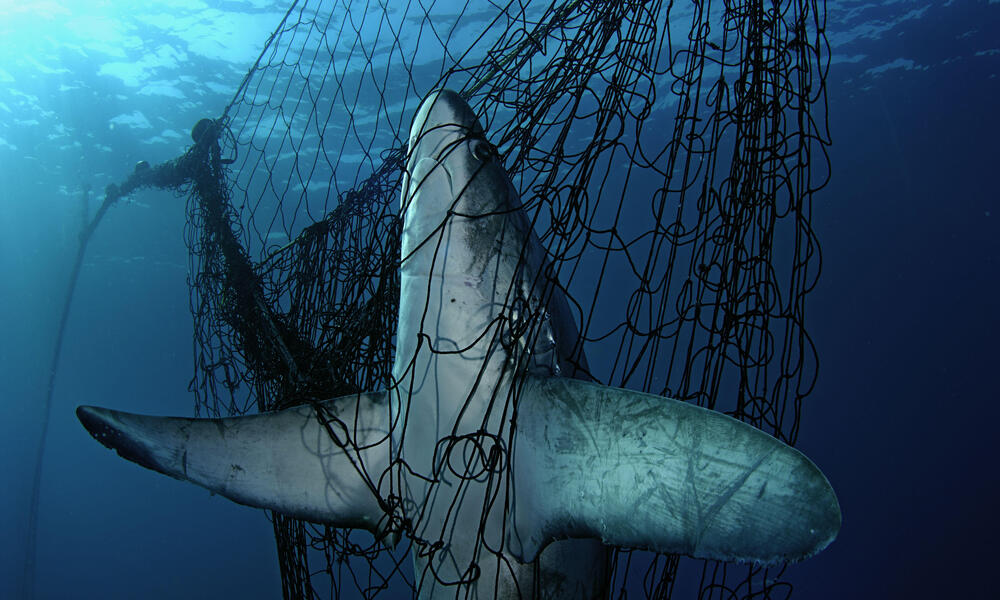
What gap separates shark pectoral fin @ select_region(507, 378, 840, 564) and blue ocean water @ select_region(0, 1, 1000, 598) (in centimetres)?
1571

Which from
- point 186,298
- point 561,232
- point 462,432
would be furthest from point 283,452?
point 186,298

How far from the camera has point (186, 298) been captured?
3844cm

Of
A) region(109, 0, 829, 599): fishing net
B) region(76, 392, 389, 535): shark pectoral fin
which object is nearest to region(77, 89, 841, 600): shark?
region(76, 392, 389, 535): shark pectoral fin

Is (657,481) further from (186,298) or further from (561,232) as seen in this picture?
(186,298)

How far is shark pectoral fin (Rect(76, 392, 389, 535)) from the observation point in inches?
75.4

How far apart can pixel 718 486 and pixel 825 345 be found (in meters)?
53.2

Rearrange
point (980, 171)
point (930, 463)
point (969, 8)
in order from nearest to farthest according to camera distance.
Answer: point (969, 8) < point (980, 171) < point (930, 463)

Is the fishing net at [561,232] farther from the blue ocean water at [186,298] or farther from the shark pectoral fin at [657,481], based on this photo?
the blue ocean water at [186,298]

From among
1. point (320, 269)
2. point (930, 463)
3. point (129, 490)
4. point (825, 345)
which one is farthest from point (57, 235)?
point (930, 463)

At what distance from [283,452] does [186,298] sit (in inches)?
1668

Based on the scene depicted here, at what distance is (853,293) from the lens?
45.0 m

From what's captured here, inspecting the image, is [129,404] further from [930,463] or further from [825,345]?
[930,463]

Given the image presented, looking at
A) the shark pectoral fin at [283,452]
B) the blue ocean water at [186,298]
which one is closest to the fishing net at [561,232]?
the shark pectoral fin at [283,452]

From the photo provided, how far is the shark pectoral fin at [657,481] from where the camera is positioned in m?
1.33
